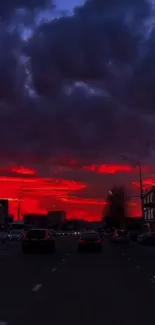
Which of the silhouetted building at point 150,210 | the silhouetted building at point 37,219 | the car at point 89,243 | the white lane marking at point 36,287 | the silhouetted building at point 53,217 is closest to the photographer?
the white lane marking at point 36,287

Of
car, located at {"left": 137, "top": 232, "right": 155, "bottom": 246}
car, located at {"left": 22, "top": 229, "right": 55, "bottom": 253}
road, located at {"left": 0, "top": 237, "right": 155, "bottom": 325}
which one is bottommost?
road, located at {"left": 0, "top": 237, "right": 155, "bottom": 325}

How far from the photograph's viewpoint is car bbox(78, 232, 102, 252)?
148ft

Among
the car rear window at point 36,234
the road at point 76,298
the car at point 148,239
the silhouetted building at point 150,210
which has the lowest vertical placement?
the road at point 76,298

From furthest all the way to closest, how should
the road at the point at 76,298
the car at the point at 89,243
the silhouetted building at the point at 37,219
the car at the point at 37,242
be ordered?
the silhouetted building at the point at 37,219 < the car at the point at 89,243 < the car at the point at 37,242 < the road at the point at 76,298

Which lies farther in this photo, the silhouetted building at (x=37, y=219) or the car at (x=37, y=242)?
the silhouetted building at (x=37, y=219)

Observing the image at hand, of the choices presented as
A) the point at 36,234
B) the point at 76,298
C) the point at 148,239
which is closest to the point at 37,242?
the point at 36,234

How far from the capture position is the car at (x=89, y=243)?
45219 mm

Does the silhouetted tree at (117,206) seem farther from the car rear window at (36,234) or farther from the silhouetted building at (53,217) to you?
the car rear window at (36,234)

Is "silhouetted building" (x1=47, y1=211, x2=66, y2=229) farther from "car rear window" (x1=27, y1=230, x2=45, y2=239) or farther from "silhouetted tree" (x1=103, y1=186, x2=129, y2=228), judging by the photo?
"car rear window" (x1=27, y1=230, x2=45, y2=239)

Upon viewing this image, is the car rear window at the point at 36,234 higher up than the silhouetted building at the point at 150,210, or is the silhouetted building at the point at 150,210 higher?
the silhouetted building at the point at 150,210

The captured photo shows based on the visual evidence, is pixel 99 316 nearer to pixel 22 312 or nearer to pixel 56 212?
pixel 22 312

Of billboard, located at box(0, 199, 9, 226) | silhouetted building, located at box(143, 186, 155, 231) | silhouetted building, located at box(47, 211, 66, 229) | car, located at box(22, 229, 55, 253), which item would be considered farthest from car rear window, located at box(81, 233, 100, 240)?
silhouetted building, located at box(47, 211, 66, 229)

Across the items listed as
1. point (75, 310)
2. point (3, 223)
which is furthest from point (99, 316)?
point (3, 223)

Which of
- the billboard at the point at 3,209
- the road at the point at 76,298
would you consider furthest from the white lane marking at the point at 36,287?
the billboard at the point at 3,209
